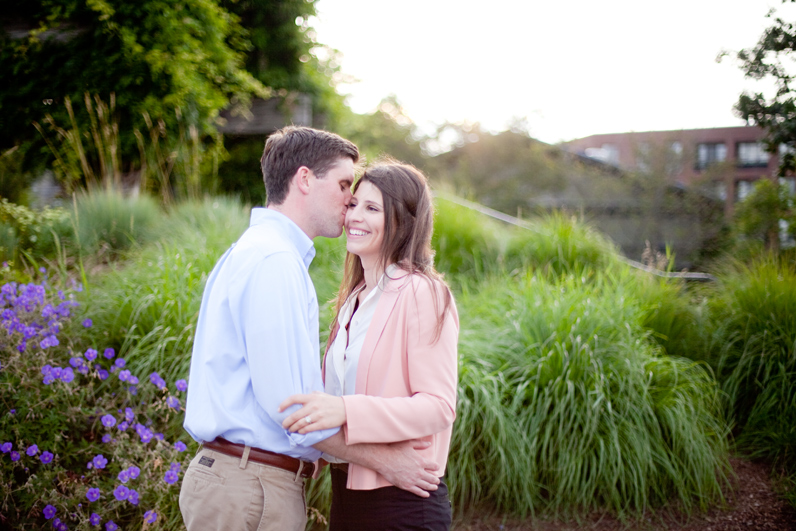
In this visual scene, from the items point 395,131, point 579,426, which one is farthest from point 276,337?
point 395,131

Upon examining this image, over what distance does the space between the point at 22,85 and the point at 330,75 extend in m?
5.83

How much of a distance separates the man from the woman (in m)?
0.08

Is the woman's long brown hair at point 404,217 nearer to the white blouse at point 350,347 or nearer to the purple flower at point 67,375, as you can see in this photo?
the white blouse at point 350,347

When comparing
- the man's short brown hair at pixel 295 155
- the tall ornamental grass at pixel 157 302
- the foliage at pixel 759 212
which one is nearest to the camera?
the man's short brown hair at pixel 295 155

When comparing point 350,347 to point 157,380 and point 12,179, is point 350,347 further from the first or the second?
point 12,179

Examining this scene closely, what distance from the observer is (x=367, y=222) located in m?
1.97

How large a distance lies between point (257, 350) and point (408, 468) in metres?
0.62

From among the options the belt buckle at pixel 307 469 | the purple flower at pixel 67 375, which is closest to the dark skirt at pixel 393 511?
the belt buckle at pixel 307 469

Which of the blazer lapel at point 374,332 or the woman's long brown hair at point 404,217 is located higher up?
the woman's long brown hair at point 404,217

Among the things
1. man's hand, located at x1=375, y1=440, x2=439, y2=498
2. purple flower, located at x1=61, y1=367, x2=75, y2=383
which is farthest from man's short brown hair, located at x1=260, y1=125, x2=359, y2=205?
purple flower, located at x1=61, y1=367, x2=75, y2=383

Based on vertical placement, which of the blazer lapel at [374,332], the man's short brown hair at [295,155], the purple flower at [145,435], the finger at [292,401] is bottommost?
the purple flower at [145,435]

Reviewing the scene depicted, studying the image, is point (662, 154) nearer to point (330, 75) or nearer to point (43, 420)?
point (330, 75)

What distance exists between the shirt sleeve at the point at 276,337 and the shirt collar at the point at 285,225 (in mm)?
173

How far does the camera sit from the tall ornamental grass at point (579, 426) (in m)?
3.39
